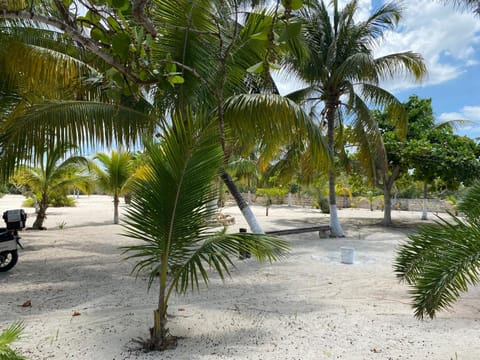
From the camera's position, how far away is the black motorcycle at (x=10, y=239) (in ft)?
20.6

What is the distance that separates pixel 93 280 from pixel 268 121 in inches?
158

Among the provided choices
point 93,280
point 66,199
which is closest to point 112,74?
point 93,280

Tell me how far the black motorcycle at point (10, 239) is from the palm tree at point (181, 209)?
447 cm

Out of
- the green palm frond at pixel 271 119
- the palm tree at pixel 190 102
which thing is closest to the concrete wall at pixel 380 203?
the green palm frond at pixel 271 119

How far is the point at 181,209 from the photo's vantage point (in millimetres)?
3068

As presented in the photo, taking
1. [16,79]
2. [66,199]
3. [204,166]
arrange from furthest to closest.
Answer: [66,199] → [16,79] → [204,166]

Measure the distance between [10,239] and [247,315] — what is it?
4768 mm

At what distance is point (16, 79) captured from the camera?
650 cm

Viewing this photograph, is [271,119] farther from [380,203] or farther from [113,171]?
[380,203]

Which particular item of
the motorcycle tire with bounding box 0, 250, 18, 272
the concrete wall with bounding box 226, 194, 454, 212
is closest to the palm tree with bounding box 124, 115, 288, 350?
the motorcycle tire with bounding box 0, 250, 18, 272

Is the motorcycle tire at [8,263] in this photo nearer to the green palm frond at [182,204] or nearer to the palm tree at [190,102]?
the palm tree at [190,102]

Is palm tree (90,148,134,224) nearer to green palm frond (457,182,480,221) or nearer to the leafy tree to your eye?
the leafy tree

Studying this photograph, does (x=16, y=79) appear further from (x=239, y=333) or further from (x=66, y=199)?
(x=66, y=199)

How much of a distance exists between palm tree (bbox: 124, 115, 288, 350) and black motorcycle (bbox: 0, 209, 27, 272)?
4471mm
